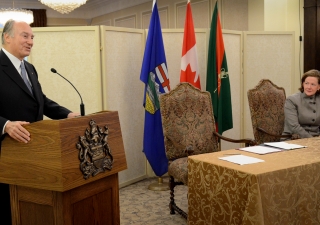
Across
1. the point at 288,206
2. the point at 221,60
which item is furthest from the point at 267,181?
the point at 221,60

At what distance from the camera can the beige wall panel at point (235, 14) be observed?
682 cm

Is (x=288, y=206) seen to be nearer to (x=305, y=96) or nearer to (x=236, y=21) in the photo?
(x=305, y=96)

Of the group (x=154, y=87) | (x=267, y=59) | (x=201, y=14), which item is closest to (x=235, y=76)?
(x=267, y=59)

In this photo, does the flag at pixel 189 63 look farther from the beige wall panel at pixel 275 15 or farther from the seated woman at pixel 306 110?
the beige wall panel at pixel 275 15

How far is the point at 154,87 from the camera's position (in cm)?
425

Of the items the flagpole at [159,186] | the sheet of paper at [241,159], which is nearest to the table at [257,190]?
the sheet of paper at [241,159]

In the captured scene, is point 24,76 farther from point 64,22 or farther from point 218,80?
point 64,22

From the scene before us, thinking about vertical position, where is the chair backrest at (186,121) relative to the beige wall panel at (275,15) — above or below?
below

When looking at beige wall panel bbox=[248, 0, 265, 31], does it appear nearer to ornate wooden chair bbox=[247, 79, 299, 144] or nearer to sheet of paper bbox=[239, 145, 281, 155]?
ornate wooden chair bbox=[247, 79, 299, 144]

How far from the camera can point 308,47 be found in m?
5.59

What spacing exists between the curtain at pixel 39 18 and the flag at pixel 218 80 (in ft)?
22.2

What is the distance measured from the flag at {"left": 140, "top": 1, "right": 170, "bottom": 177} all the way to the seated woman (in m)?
1.31

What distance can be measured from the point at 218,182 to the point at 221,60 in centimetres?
247

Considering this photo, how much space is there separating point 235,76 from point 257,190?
310cm
